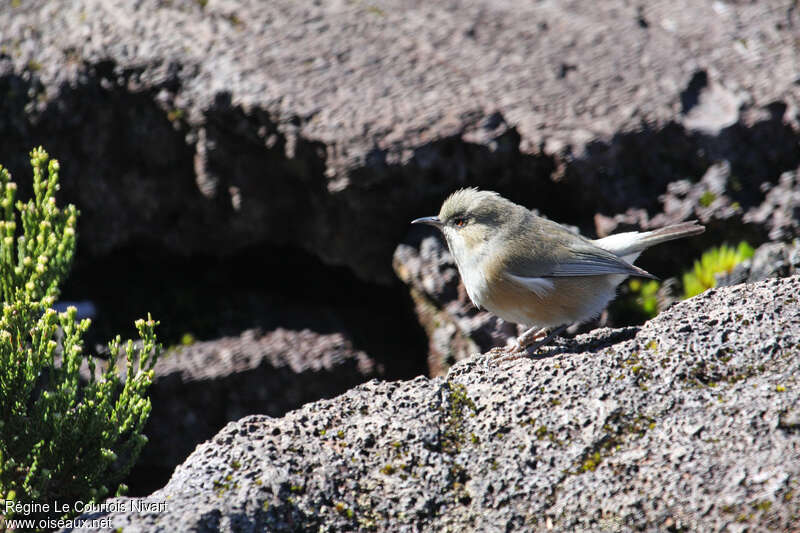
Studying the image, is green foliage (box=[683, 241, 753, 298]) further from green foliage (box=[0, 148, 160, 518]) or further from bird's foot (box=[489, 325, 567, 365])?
green foliage (box=[0, 148, 160, 518])

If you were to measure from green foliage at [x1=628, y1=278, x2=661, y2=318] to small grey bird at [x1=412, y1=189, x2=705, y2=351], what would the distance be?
0.99m

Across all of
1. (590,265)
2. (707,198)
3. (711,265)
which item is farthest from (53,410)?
(707,198)

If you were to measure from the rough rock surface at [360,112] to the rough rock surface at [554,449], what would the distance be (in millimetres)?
2646

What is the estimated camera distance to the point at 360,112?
6039 mm

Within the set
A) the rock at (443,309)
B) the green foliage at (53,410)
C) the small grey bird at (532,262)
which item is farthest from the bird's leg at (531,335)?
the green foliage at (53,410)

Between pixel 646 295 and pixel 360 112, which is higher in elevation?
Result: pixel 360 112

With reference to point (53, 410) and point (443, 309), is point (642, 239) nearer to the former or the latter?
point (443, 309)

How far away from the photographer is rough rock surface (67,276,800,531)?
2.88 meters

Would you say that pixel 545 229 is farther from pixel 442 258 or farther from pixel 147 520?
pixel 147 520

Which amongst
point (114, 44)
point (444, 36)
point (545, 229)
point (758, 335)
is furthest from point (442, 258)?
point (114, 44)

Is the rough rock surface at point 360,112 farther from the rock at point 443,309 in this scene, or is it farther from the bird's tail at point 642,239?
the bird's tail at point 642,239

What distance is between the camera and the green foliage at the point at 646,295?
583 cm

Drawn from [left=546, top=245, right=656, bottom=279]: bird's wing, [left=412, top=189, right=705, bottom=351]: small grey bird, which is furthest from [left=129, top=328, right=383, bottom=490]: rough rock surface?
[left=546, top=245, right=656, bottom=279]: bird's wing

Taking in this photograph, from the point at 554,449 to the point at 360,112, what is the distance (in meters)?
3.66
